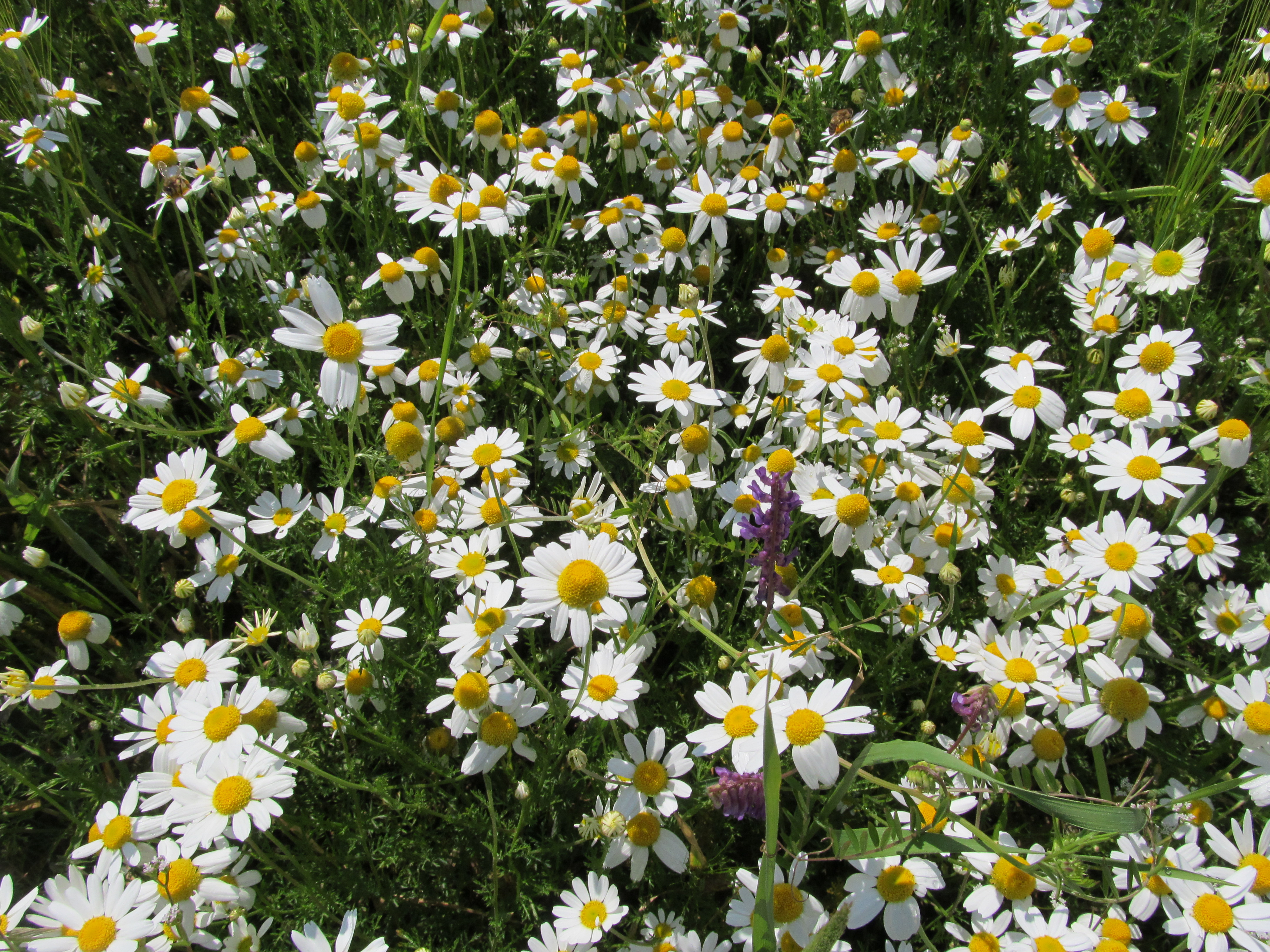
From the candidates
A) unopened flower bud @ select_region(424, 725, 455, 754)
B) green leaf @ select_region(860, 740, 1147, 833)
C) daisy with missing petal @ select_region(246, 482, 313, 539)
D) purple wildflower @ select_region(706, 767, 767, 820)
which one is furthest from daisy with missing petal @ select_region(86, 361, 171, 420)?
green leaf @ select_region(860, 740, 1147, 833)

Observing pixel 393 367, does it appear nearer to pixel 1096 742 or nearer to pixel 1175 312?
pixel 1096 742

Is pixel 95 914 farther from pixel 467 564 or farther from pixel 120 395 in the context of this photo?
pixel 120 395

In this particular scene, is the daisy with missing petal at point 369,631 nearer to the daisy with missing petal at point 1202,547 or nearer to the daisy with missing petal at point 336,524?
the daisy with missing petal at point 336,524

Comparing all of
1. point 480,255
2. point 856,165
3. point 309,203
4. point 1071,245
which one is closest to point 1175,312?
point 1071,245

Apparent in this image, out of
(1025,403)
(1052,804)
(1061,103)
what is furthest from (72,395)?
(1061,103)

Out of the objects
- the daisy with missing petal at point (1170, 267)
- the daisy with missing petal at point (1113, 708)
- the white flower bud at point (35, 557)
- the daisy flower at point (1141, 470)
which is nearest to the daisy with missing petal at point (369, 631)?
the white flower bud at point (35, 557)

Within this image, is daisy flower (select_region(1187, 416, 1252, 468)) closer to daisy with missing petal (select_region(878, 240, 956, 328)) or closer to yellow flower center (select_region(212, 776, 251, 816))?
daisy with missing petal (select_region(878, 240, 956, 328))
